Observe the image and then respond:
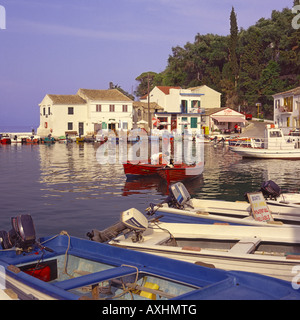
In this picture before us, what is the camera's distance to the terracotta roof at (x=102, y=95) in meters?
78.5

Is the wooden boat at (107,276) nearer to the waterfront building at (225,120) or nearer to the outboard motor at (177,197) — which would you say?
the outboard motor at (177,197)

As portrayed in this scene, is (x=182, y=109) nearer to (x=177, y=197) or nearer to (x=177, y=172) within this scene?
(x=177, y=172)

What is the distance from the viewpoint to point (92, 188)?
25.1 metres

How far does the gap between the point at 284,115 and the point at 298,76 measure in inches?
451

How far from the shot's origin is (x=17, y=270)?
301 inches

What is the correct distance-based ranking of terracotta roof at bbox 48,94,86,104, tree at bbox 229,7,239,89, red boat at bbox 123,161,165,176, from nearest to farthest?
red boat at bbox 123,161,165,176
terracotta roof at bbox 48,94,86,104
tree at bbox 229,7,239,89

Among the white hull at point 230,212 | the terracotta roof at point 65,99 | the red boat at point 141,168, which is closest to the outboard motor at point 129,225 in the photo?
the white hull at point 230,212

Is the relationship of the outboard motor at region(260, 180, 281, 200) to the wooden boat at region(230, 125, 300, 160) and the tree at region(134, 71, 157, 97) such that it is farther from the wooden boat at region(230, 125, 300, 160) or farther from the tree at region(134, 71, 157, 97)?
the tree at region(134, 71, 157, 97)

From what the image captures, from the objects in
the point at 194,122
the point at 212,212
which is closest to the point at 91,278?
the point at 212,212

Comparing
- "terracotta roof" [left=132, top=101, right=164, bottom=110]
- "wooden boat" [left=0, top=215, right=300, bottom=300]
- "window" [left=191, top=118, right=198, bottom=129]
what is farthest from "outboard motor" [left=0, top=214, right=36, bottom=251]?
"terracotta roof" [left=132, top=101, right=164, bottom=110]

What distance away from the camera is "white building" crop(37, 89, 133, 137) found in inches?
3046

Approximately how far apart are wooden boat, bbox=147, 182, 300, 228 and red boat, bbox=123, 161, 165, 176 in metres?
11.9
